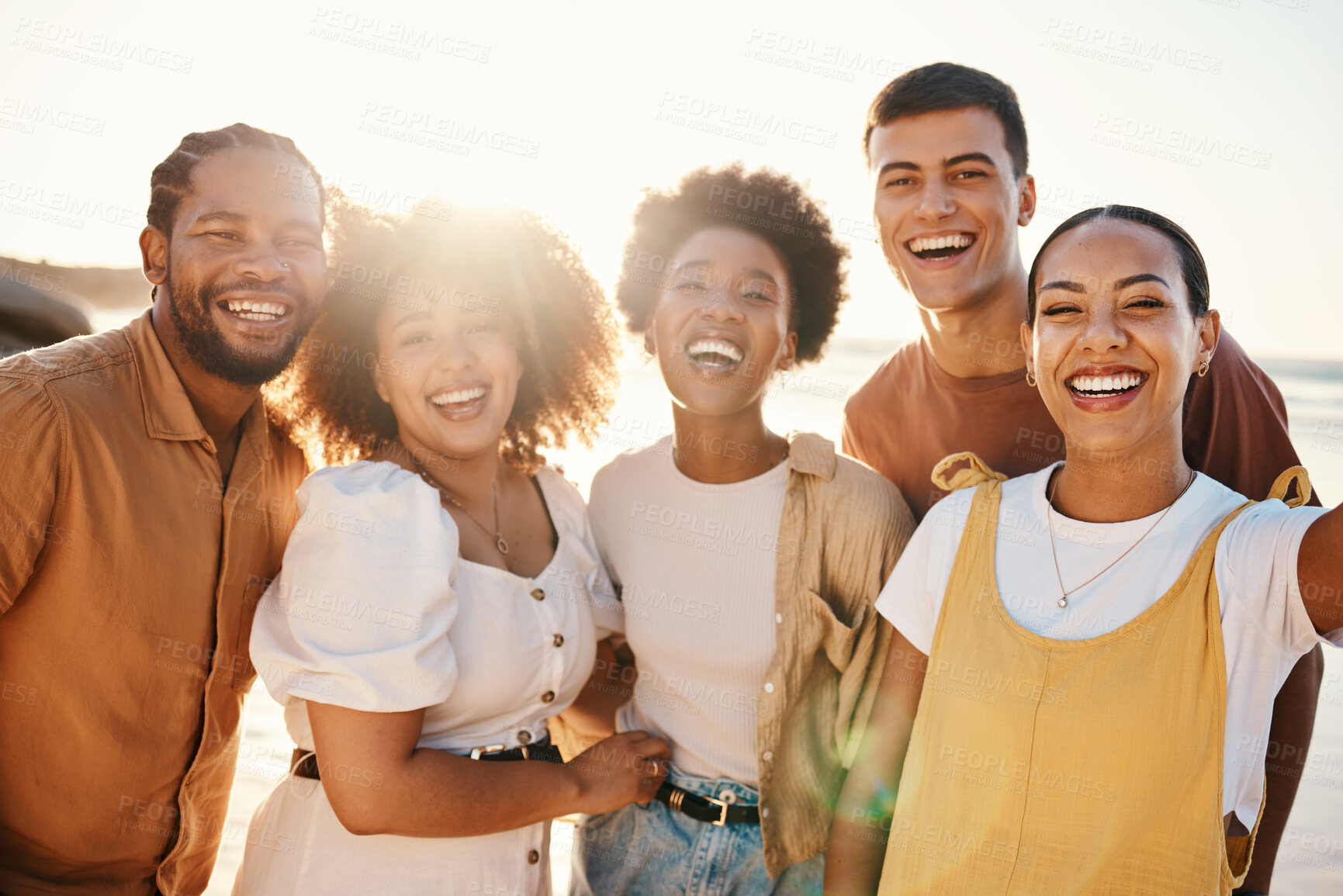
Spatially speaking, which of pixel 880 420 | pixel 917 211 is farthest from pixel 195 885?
pixel 917 211

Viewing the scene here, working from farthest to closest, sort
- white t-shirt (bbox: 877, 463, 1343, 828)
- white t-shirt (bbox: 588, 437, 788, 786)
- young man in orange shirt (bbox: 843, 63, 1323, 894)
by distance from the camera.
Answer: young man in orange shirt (bbox: 843, 63, 1323, 894) < white t-shirt (bbox: 588, 437, 788, 786) < white t-shirt (bbox: 877, 463, 1343, 828)

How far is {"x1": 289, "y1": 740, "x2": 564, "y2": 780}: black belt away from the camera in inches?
100

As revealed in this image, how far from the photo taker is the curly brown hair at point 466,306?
2961mm

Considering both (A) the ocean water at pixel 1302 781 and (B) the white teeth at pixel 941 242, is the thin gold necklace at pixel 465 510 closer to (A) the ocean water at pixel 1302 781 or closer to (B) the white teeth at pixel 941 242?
(A) the ocean water at pixel 1302 781

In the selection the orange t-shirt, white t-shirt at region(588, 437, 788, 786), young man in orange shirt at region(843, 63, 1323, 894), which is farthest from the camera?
young man in orange shirt at region(843, 63, 1323, 894)

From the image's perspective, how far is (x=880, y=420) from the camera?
3.87 m

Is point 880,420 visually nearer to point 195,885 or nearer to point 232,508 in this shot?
point 232,508

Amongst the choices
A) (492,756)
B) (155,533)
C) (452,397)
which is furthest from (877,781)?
(155,533)

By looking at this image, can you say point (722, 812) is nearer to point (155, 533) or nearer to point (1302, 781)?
point (155, 533)

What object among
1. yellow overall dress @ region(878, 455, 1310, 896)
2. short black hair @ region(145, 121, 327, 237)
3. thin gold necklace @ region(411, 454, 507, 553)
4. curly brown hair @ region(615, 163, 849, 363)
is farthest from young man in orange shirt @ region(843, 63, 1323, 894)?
short black hair @ region(145, 121, 327, 237)

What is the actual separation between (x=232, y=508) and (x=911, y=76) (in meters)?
2.80

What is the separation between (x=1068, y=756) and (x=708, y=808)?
112cm

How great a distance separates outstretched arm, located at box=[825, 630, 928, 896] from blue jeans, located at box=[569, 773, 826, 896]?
0.92 feet

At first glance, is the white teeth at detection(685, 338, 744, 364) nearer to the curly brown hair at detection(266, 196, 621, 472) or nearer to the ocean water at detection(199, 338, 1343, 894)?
the ocean water at detection(199, 338, 1343, 894)
